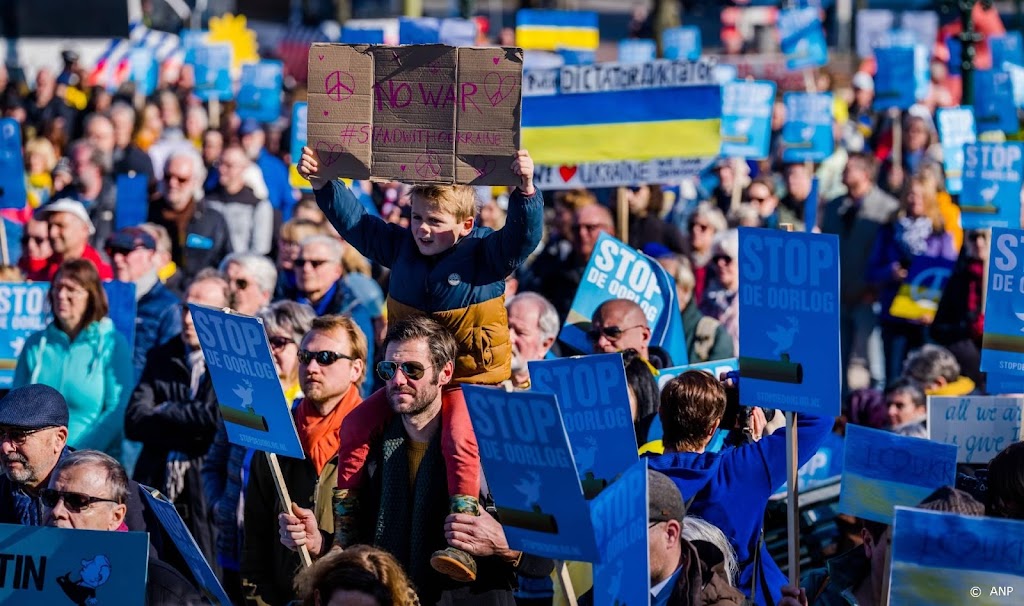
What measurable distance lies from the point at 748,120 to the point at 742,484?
7.90m

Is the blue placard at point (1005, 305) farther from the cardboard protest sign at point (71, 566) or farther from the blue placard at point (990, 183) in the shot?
the blue placard at point (990, 183)

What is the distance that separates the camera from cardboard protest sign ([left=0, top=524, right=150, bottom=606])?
4.21m

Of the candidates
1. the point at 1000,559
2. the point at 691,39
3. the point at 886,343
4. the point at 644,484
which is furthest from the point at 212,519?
the point at 691,39

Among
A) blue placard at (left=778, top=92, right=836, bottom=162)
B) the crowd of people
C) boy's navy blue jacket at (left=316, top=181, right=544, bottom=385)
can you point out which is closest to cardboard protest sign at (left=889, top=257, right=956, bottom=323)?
the crowd of people

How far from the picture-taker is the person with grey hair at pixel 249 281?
25.7ft

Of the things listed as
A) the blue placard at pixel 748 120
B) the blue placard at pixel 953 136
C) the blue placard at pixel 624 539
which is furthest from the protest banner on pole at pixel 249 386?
the blue placard at pixel 953 136

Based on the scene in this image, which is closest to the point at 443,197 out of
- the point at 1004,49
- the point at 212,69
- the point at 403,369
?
A: the point at 403,369

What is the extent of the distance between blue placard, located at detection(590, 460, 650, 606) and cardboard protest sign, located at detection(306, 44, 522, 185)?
145cm

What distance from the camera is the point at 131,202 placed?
1129 cm

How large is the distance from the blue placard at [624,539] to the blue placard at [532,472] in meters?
0.05

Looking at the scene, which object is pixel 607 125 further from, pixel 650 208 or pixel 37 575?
pixel 37 575

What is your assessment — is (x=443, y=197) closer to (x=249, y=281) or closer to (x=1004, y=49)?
(x=249, y=281)


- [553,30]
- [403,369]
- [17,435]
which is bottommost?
[17,435]

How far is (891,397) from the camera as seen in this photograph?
24.7ft
